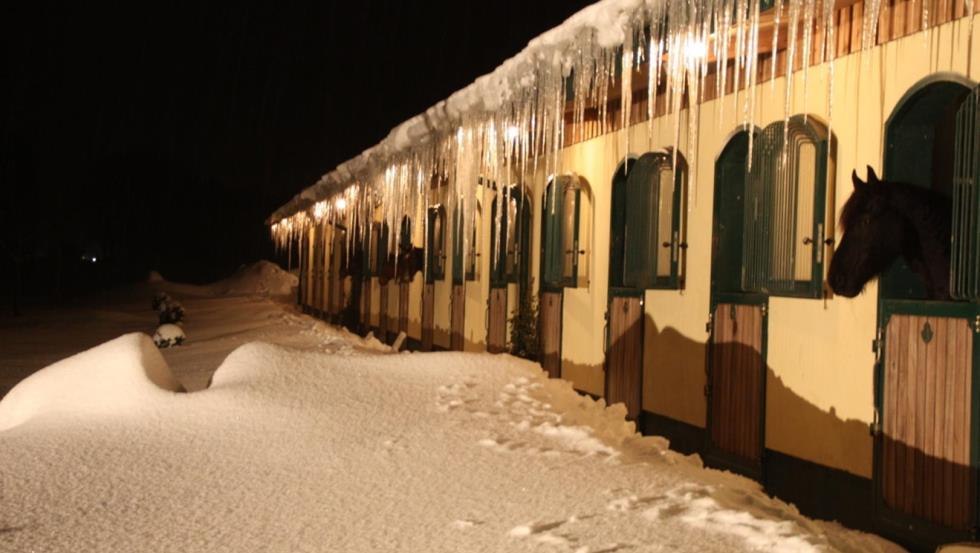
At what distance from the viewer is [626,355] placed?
7273mm

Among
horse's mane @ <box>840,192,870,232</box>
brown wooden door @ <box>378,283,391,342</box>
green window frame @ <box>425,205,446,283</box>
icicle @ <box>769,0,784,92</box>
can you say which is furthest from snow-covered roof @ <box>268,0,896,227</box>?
brown wooden door @ <box>378,283,391,342</box>

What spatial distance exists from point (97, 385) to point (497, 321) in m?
5.05

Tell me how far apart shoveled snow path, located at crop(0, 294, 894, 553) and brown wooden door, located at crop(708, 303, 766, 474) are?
0.83 feet

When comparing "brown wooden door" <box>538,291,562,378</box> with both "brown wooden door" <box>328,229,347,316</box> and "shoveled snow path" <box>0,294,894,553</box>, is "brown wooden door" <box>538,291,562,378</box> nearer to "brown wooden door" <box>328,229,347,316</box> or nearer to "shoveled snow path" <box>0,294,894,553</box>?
"shoveled snow path" <box>0,294,894,553</box>

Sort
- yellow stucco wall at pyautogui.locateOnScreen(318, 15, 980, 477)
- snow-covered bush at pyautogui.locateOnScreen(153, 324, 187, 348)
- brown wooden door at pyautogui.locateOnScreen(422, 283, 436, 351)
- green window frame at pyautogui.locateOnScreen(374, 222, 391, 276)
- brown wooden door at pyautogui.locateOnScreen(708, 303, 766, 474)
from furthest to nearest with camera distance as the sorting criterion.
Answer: green window frame at pyautogui.locateOnScreen(374, 222, 391, 276) < snow-covered bush at pyautogui.locateOnScreen(153, 324, 187, 348) < brown wooden door at pyautogui.locateOnScreen(422, 283, 436, 351) < brown wooden door at pyautogui.locateOnScreen(708, 303, 766, 474) < yellow stucco wall at pyautogui.locateOnScreen(318, 15, 980, 477)

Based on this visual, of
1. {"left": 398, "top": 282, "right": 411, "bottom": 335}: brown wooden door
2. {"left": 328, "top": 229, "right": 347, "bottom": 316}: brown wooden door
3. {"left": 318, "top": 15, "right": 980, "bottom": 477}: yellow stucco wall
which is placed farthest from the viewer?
{"left": 328, "top": 229, "right": 347, "bottom": 316}: brown wooden door

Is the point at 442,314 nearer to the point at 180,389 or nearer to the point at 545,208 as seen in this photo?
the point at 545,208

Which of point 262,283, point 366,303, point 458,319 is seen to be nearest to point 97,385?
point 458,319

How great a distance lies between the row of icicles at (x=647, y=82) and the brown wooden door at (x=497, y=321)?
0.73 m

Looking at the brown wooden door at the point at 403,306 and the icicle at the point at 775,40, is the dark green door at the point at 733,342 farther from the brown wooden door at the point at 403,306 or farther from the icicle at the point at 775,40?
the brown wooden door at the point at 403,306

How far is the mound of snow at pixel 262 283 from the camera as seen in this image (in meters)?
35.8

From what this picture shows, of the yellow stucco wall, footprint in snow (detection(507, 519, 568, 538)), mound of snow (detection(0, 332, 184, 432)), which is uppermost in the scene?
the yellow stucco wall

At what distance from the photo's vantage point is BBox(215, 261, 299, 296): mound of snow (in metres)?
35.8

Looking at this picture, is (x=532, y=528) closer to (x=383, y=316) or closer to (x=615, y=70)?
(x=615, y=70)
